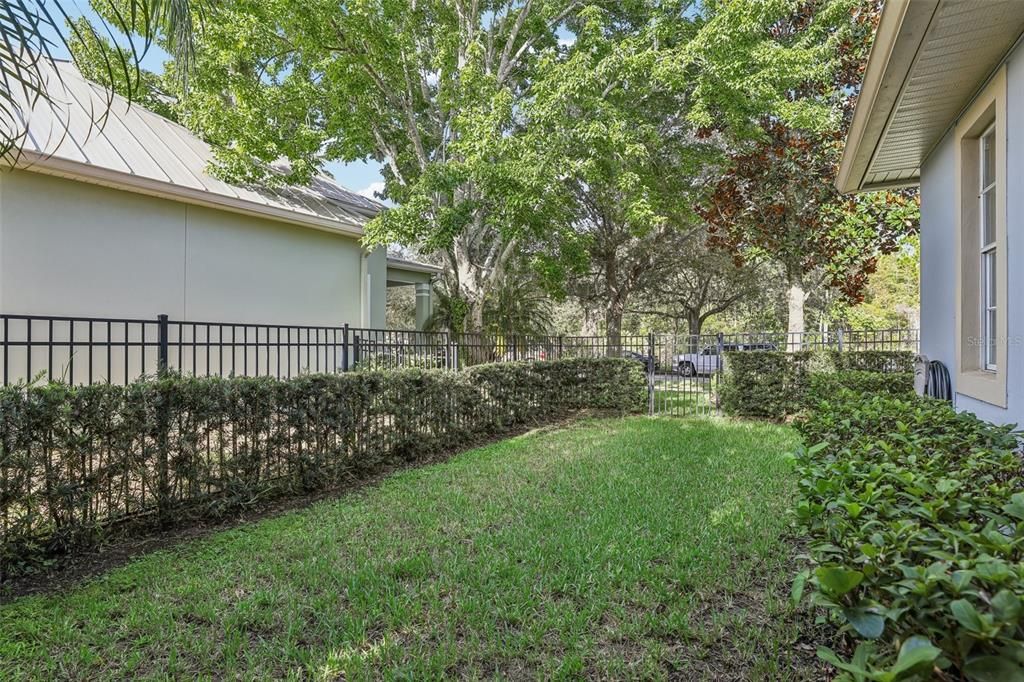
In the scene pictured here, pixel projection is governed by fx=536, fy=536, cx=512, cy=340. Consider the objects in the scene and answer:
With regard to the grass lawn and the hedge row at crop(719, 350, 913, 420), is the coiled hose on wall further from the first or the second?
the hedge row at crop(719, 350, 913, 420)

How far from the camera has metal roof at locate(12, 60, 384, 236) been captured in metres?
6.80

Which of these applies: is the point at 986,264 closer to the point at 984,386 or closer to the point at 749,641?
the point at 984,386

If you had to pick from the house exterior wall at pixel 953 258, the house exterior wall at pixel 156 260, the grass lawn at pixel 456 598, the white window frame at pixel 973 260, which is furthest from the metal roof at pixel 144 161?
the white window frame at pixel 973 260

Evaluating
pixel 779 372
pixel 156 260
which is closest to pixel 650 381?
pixel 779 372

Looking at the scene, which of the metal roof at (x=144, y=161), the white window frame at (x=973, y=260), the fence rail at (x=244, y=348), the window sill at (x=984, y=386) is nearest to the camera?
the window sill at (x=984, y=386)

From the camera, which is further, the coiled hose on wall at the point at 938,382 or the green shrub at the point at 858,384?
the green shrub at the point at 858,384

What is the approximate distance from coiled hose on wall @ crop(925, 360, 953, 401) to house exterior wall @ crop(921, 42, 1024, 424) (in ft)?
0.25

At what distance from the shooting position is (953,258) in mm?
4125

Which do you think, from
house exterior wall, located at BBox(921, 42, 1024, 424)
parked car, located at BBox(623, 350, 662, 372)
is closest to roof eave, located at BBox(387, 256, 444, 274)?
parked car, located at BBox(623, 350, 662, 372)

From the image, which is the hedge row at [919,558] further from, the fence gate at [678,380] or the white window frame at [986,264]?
the fence gate at [678,380]

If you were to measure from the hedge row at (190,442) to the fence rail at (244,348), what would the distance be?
0.44 meters

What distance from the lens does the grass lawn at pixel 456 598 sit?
2.48 metres

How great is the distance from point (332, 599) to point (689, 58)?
10.3 metres

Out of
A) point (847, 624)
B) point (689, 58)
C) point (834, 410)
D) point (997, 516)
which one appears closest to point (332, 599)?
point (847, 624)
